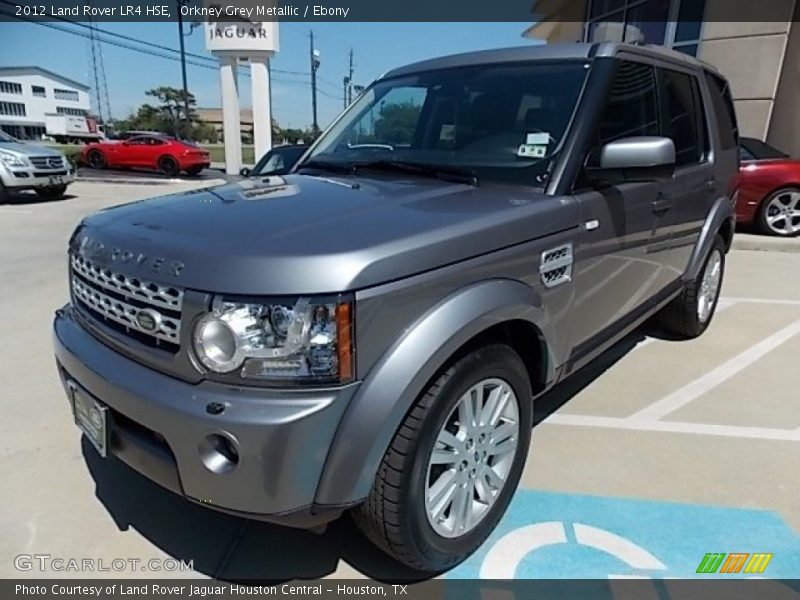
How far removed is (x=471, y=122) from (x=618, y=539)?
2.00m

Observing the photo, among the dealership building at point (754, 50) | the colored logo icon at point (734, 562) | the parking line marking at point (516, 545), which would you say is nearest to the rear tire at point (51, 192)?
the dealership building at point (754, 50)

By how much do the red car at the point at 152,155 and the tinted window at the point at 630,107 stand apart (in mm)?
20514

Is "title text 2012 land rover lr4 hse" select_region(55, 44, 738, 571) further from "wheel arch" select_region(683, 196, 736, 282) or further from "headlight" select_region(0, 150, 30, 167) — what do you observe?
"headlight" select_region(0, 150, 30, 167)

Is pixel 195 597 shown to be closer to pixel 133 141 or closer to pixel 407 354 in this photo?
pixel 407 354

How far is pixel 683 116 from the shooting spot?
12.0 feet

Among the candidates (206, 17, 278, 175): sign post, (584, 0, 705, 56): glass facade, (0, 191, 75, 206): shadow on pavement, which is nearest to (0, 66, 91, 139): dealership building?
(206, 17, 278, 175): sign post


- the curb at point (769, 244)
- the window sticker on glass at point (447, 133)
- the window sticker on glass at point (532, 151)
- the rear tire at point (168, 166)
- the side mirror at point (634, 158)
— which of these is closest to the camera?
the side mirror at point (634, 158)

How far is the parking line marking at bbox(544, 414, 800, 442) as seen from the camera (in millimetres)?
3094

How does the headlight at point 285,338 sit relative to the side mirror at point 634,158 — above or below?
below

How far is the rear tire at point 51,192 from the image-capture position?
12730 millimetres

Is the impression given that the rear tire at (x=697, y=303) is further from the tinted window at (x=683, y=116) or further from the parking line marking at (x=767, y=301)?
the parking line marking at (x=767, y=301)

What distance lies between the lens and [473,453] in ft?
6.92

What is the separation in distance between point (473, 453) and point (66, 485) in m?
1.89

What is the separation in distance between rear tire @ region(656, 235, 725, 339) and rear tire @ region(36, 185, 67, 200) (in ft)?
43.0
